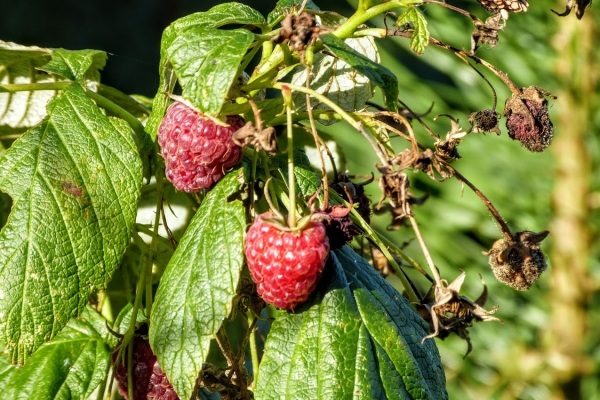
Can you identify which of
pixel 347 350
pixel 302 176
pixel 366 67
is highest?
pixel 366 67

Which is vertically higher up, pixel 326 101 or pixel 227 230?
pixel 326 101

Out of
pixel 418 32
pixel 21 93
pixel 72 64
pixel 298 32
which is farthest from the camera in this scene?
pixel 21 93

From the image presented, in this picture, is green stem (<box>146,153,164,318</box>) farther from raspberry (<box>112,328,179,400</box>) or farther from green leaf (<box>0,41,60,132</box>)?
green leaf (<box>0,41,60,132</box>)

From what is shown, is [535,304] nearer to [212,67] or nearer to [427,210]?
[427,210]

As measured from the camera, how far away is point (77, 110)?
0.74 m

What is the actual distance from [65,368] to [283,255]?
28cm

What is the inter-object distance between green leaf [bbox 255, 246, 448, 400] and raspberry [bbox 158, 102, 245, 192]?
134mm

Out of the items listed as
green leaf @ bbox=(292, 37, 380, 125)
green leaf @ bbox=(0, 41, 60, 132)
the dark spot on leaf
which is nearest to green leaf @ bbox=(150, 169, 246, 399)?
the dark spot on leaf

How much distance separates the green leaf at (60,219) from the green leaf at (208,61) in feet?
0.42

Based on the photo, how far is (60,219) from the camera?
2.22ft

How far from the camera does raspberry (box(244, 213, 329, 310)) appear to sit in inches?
24.4

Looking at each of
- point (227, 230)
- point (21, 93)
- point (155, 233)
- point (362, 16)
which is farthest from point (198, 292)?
point (21, 93)

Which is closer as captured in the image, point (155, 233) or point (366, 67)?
point (366, 67)

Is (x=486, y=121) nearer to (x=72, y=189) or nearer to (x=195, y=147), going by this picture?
(x=195, y=147)
